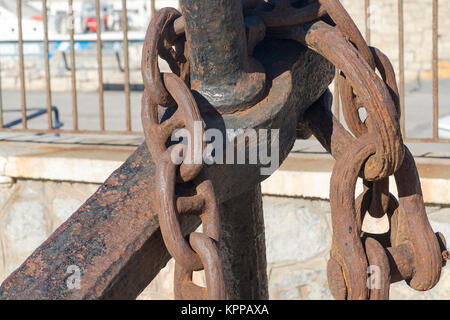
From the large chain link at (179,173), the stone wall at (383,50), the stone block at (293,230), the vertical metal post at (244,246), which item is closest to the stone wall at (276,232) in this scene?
the stone block at (293,230)

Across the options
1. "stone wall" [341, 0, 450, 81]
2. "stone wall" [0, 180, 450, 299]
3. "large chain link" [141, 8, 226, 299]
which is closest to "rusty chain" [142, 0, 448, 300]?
"large chain link" [141, 8, 226, 299]

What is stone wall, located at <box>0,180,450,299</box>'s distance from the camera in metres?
2.43

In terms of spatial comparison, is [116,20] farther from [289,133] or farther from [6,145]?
[289,133]

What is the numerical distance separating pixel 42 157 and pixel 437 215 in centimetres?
152

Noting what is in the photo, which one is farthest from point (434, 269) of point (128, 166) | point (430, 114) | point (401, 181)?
point (430, 114)

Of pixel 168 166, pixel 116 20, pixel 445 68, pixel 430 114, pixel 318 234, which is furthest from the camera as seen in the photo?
pixel 116 20

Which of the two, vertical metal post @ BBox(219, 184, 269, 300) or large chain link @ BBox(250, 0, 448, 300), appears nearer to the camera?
large chain link @ BBox(250, 0, 448, 300)

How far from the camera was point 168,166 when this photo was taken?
76 centimetres

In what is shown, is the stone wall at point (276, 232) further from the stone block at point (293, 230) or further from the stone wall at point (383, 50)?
the stone wall at point (383, 50)

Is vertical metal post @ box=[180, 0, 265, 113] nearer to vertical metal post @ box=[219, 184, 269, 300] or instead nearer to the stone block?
vertical metal post @ box=[219, 184, 269, 300]

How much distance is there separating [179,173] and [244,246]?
1.21 ft

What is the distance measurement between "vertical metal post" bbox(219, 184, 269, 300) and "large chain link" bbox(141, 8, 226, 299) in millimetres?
273

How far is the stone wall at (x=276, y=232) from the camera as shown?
2426mm

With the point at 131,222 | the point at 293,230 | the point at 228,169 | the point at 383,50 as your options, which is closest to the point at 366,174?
the point at 228,169
